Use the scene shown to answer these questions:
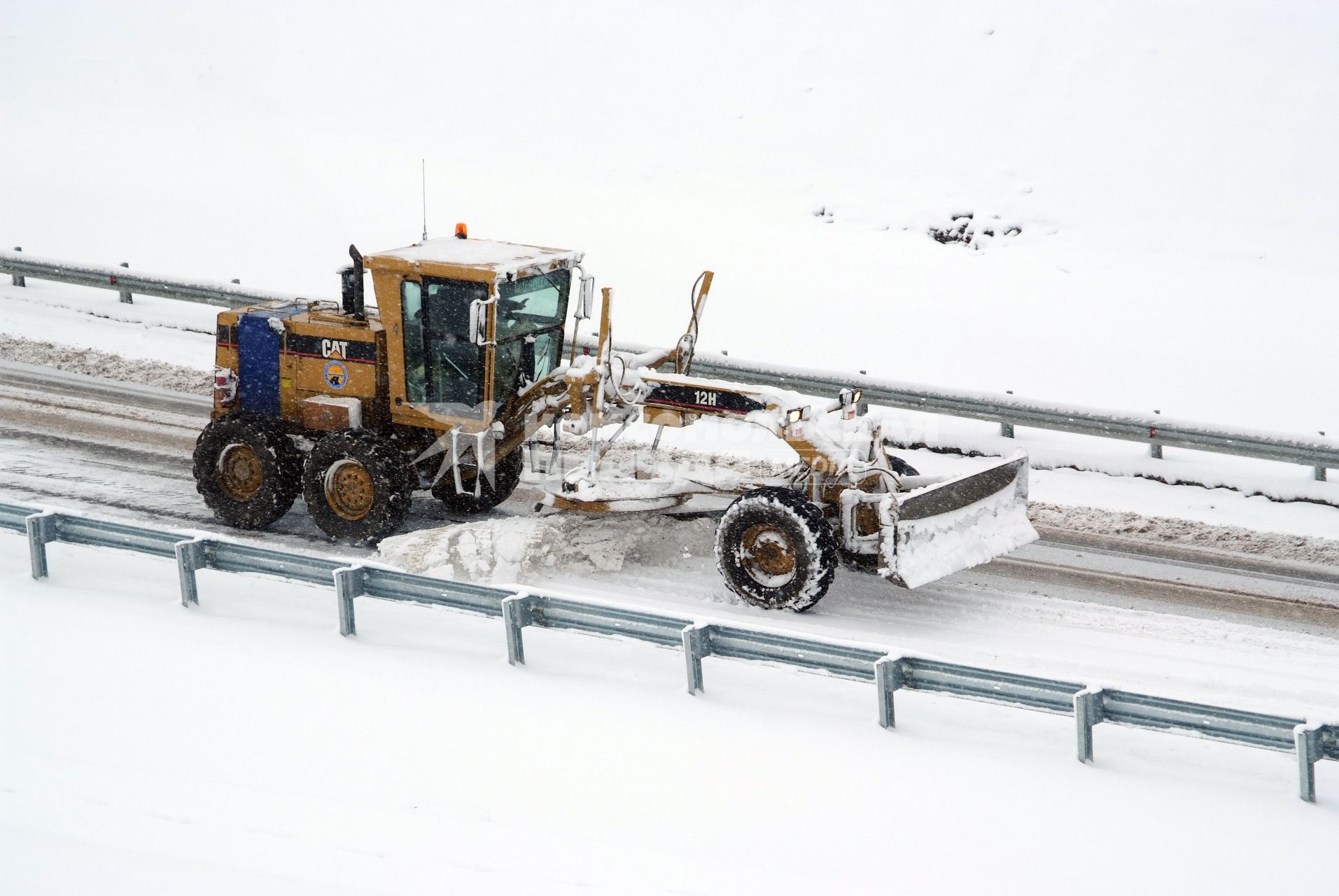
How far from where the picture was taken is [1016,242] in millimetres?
19016

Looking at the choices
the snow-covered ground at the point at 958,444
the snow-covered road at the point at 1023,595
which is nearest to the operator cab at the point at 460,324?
the snow-covered road at the point at 1023,595

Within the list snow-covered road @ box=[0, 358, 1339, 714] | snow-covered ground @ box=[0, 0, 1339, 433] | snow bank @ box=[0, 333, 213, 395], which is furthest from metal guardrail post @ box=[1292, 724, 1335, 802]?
snow bank @ box=[0, 333, 213, 395]

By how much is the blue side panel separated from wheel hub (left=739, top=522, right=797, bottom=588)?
3.94 meters

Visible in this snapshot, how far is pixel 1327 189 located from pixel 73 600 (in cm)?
1828

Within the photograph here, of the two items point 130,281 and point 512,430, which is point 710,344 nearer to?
point 512,430

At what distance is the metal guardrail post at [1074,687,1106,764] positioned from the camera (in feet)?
21.1

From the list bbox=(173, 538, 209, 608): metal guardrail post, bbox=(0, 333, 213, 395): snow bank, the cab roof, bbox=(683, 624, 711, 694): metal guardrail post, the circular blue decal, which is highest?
the cab roof

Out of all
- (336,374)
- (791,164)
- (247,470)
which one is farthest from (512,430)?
(791,164)

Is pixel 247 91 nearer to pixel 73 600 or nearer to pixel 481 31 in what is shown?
pixel 481 31

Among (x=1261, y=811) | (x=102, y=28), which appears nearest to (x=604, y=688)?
(x=1261, y=811)

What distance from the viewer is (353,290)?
9.75 metres

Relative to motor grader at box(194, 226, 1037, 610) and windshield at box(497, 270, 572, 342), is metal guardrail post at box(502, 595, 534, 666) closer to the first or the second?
motor grader at box(194, 226, 1037, 610)

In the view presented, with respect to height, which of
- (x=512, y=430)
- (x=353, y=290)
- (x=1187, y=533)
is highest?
(x=353, y=290)

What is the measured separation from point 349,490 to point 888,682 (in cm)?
455
